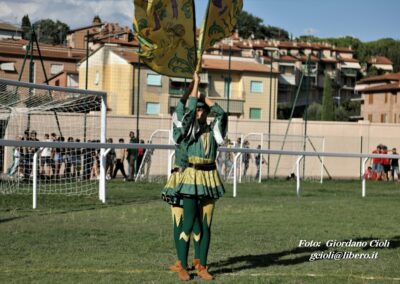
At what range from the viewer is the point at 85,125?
24.8 meters

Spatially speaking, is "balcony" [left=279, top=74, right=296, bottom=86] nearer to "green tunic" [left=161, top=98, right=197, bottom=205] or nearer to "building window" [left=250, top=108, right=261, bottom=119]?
"building window" [left=250, top=108, right=261, bottom=119]

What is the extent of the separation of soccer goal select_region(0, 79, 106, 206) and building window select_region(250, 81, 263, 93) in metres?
46.8

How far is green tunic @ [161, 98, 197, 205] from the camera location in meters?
8.31

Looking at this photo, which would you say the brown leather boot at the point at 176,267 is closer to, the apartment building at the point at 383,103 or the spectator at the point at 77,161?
the spectator at the point at 77,161

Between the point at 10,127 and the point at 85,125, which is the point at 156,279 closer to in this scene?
the point at 10,127

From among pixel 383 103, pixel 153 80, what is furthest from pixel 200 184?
pixel 383 103

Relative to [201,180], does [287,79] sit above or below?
above

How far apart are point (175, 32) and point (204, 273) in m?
2.65

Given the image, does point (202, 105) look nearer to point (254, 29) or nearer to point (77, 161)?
point (77, 161)

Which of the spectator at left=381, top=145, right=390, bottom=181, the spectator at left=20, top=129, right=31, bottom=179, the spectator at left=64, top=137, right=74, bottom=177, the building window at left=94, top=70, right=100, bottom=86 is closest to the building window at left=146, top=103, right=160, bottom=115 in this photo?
the building window at left=94, top=70, right=100, bottom=86

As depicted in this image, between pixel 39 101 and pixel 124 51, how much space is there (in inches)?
1354

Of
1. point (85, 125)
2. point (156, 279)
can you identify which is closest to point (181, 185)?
point (156, 279)

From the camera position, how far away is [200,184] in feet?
27.3

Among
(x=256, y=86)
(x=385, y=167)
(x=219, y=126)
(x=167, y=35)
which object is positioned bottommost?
(x=385, y=167)
